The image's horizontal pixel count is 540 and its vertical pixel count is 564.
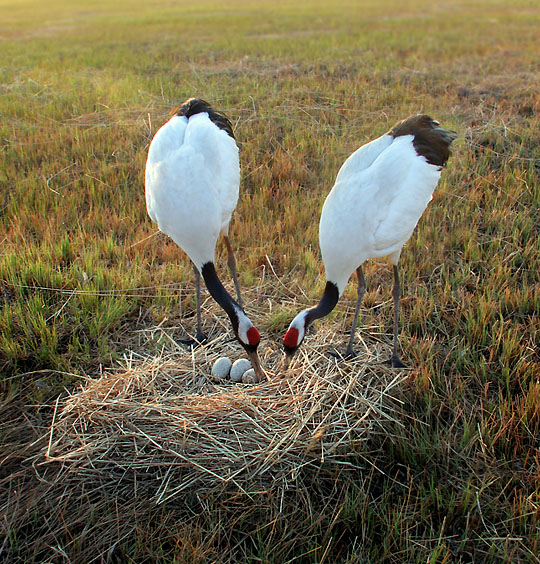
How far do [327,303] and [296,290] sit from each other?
0.77m

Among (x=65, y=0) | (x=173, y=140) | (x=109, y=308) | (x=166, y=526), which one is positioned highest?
(x=65, y=0)

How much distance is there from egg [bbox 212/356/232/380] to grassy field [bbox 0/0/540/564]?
0.45 m

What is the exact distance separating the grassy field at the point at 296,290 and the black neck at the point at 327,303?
1.54 feet

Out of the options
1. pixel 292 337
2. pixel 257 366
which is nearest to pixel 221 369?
pixel 257 366

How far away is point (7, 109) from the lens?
7.35m

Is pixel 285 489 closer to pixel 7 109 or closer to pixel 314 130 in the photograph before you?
pixel 314 130

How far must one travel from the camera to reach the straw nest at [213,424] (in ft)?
7.98

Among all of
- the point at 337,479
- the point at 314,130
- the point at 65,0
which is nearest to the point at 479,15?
the point at 314,130

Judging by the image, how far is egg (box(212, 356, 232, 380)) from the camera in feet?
10.4

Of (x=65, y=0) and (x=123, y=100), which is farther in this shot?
(x=65, y=0)

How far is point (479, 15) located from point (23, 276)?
2205 centimetres

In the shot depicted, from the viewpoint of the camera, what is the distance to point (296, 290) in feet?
12.7

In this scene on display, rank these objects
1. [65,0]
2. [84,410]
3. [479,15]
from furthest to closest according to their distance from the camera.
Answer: [65,0] → [479,15] → [84,410]

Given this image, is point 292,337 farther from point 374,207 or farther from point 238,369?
point 374,207
